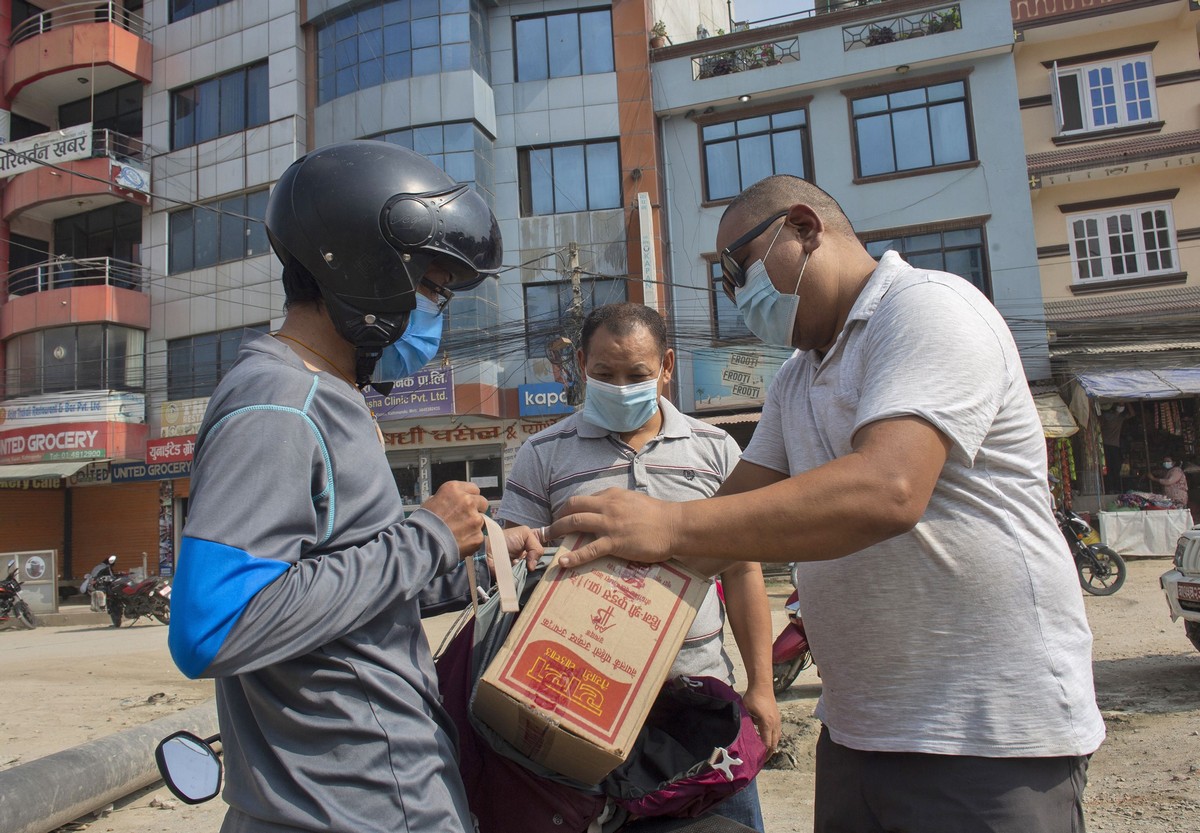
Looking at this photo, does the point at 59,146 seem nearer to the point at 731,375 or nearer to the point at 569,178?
the point at 569,178

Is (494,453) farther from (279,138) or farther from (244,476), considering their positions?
(244,476)

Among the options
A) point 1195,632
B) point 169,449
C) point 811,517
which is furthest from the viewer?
point 169,449

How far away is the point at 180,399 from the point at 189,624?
2102cm

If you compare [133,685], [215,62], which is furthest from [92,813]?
[215,62]

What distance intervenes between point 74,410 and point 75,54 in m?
8.77

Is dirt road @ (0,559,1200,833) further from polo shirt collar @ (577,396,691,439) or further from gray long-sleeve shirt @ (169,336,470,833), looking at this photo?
gray long-sleeve shirt @ (169,336,470,833)

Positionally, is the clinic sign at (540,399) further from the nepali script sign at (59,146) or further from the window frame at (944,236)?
the nepali script sign at (59,146)

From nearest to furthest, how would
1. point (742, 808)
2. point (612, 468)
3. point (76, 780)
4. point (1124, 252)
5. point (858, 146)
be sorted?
point (742, 808) → point (612, 468) → point (76, 780) → point (1124, 252) → point (858, 146)

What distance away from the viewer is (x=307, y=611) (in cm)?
125

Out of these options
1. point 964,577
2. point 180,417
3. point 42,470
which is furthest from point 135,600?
point 964,577

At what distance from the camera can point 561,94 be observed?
730 inches

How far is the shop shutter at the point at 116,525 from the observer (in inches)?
805

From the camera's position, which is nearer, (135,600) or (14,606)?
(135,600)

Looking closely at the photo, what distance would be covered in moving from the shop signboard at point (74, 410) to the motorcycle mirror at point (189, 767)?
2078cm
